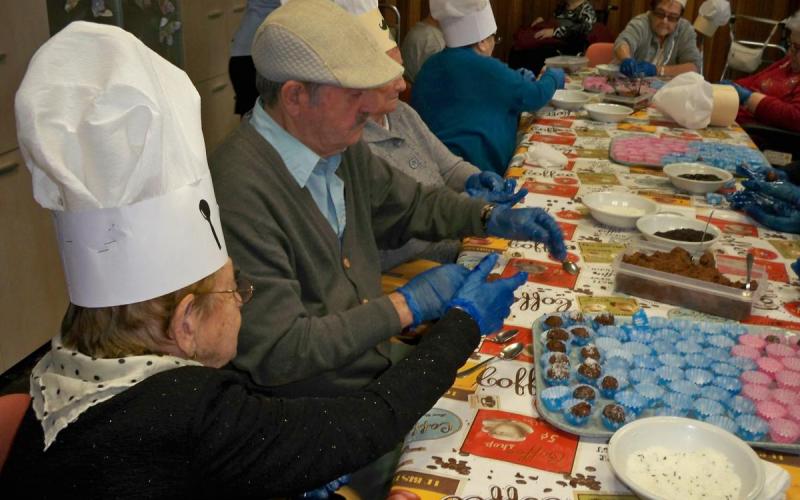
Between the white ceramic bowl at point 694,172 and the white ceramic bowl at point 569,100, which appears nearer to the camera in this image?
the white ceramic bowl at point 694,172

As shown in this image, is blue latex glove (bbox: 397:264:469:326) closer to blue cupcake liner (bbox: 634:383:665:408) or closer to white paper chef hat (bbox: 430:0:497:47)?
blue cupcake liner (bbox: 634:383:665:408)

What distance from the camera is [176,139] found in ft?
2.88

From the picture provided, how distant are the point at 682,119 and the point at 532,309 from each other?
1.68 m

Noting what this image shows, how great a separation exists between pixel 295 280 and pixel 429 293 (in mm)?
238

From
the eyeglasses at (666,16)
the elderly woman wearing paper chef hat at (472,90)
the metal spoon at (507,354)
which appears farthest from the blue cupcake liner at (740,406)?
the eyeglasses at (666,16)

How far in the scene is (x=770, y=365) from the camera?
1.16m

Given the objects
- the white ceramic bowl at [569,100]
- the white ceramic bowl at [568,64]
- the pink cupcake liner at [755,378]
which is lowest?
the white ceramic bowl at [568,64]

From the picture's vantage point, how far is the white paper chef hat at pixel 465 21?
2.71m

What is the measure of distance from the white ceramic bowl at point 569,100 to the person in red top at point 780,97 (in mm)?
677

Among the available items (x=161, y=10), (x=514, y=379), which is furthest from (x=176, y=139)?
(x=161, y=10)

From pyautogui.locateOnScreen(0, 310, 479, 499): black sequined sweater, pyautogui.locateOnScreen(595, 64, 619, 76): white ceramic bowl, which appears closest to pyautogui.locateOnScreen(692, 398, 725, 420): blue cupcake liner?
pyautogui.locateOnScreen(0, 310, 479, 499): black sequined sweater

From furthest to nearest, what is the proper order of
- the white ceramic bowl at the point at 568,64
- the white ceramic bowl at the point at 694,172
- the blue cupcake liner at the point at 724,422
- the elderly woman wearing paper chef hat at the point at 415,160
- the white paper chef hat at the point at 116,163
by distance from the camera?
1. the white ceramic bowl at the point at 568,64
2. the white ceramic bowl at the point at 694,172
3. the elderly woman wearing paper chef hat at the point at 415,160
4. the blue cupcake liner at the point at 724,422
5. the white paper chef hat at the point at 116,163

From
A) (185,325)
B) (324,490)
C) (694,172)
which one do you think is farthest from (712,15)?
(185,325)

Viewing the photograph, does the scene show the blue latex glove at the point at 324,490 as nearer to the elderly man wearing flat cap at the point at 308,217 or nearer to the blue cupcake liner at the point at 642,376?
the elderly man wearing flat cap at the point at 308,217
